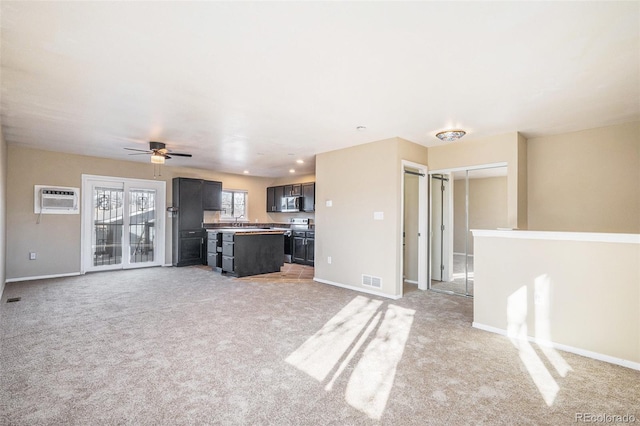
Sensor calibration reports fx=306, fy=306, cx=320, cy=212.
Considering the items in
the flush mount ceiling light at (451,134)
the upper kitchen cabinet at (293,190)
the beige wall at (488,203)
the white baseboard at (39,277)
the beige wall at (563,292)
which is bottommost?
the white baseboard at (39,277)

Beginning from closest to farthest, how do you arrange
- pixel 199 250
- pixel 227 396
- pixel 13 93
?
pixel 227 396, pixel 13 93, pixel 199 250

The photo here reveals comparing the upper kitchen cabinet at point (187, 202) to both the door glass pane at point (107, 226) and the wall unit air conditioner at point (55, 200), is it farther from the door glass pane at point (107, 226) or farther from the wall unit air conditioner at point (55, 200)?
the wall unit air conditioner at point (55, 200)

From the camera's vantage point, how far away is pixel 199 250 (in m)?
7.75

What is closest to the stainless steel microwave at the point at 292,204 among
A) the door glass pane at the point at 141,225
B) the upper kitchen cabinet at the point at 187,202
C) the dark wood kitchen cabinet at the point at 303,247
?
the dark wood kitchen cabinet at the point at 303,247

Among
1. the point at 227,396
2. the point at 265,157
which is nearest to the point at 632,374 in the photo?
the point at 227,396

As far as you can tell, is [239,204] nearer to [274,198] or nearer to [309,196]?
[274,198]

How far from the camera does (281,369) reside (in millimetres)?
2467

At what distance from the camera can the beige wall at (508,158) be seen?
4340 mm

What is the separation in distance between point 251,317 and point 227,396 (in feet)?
5.44

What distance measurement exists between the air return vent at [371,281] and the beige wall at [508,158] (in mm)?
2069

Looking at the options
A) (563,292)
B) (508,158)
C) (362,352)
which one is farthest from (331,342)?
(508,158)

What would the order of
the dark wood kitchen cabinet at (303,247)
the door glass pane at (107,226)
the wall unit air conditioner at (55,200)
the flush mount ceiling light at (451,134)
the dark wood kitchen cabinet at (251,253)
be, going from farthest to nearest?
the dark wood kitchen cabinet at (303,247) → the door glass pane at (107,226) → the dark wood kitchen cabinet at (251,253) → the wall unit air conditioner at (55,200) → the flush mount ceiling light at (451,134)

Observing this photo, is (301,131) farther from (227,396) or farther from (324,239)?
(227,396)

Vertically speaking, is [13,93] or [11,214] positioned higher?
[13,93]
